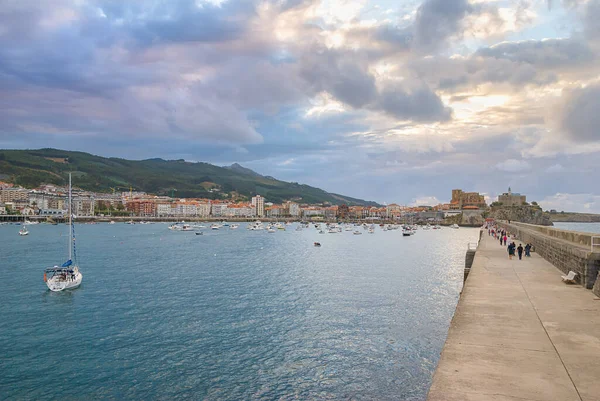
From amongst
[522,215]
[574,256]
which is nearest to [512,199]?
[522,215]

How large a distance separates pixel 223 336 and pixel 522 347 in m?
11.9

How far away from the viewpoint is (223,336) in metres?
16.7

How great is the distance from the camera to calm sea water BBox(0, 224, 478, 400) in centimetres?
1227

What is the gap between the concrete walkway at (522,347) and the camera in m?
5.59

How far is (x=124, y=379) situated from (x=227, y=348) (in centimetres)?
370

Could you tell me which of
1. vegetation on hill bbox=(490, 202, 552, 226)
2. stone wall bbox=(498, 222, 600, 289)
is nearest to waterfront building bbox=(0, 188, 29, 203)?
vegetation on hill bbox=(490, 202, 552, 226)

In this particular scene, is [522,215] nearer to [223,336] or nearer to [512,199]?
[512,199]

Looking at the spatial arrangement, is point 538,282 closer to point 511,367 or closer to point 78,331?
point 511,367

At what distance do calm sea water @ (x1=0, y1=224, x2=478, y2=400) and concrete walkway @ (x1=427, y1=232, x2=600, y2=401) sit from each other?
3.51 meters

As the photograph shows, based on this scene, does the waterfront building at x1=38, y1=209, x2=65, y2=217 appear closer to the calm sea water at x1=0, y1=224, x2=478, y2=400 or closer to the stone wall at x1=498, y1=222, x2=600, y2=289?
the calm sea water at x1=0, y1=224, x2=478, y2=400

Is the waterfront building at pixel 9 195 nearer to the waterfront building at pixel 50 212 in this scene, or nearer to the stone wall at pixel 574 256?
the waterfront building at pixel 50 212

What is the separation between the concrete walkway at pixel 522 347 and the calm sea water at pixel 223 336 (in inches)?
138

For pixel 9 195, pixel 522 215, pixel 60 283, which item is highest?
pixel 9 195

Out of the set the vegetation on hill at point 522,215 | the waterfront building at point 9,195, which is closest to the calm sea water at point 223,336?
the vegetation on hill at point 522,215
